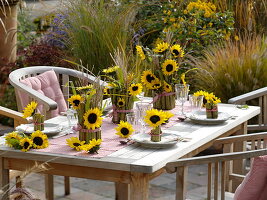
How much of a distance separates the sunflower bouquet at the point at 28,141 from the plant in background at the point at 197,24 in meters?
3.40

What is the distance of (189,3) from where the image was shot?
6996 millimetres

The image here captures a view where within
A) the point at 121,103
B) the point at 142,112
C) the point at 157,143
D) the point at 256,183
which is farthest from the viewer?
the point at 121,103

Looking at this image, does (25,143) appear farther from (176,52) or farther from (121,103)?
(176,52)

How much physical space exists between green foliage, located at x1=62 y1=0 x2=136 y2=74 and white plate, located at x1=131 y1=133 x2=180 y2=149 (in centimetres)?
291

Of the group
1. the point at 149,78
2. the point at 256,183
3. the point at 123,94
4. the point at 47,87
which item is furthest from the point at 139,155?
the point at 47,87

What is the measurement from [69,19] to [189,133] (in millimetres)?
3283

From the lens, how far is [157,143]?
3.16m

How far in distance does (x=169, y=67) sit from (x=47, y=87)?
1.01 m

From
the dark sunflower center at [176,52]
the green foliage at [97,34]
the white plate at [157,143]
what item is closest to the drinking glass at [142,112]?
the white plate at [157,143]

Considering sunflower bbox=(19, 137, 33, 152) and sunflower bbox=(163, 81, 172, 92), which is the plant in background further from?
sunflower bbox=(19, 137, 33, 152)

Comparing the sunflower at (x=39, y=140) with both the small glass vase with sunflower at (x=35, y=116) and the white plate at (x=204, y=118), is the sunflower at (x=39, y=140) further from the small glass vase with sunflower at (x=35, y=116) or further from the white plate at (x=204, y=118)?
the white plate at (x=204, y=118)

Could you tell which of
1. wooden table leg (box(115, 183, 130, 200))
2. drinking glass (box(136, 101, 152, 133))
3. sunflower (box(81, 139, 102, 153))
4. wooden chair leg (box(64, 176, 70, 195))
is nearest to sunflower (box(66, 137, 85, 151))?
sunflower (box(81, 139, 102, 153))

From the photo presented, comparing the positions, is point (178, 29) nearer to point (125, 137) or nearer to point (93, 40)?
point (93, 40)

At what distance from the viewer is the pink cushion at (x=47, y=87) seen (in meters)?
4.41
